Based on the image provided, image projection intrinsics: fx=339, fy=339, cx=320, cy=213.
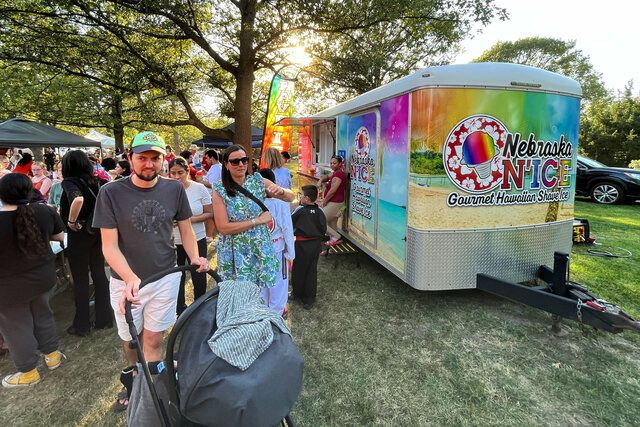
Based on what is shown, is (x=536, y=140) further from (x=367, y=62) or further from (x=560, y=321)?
(x=367, y=62)

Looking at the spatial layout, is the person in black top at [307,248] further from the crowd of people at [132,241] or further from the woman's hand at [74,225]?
the woman's hand at [74,225]

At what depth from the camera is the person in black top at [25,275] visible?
2.71 metres

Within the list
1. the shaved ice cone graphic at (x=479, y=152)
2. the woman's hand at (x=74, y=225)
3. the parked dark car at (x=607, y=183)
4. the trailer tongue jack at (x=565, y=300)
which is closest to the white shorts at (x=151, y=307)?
the woman's hand at (x=74, y=225)

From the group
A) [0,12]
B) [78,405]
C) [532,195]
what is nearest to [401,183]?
[532,195]

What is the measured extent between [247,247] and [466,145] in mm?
2631

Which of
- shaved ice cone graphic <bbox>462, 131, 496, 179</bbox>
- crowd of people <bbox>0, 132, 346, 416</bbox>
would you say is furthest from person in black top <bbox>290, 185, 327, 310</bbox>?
shaved ice cone graphic <bbox>462, 131, 496, 179</bbox>

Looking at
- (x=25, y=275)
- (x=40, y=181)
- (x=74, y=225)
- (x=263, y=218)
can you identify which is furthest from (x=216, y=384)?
(x=40, y=181)

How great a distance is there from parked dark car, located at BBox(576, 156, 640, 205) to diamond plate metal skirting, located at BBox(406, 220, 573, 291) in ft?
32.3

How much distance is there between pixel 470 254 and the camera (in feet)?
13.0

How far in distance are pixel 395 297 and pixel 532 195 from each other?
6.94 ft

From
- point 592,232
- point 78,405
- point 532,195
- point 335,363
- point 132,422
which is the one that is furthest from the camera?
point 592,232

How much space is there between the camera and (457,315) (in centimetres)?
412

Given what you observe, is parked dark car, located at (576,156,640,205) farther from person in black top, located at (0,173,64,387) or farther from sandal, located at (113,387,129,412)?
person in black top, located at (0,173,64,387)

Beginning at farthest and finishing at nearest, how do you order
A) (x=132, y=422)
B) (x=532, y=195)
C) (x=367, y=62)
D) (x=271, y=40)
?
(x=367, y=62)
(x=271, y=40)
(x=532, y=195)
(x=132, y=422)
